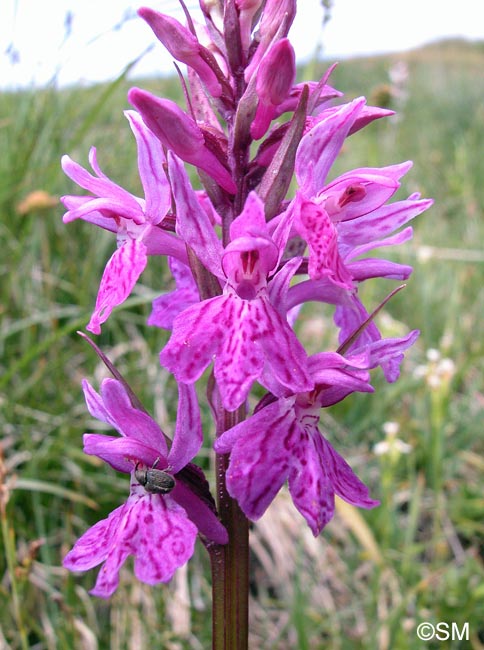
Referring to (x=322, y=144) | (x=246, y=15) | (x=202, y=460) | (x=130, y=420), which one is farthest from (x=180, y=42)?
(x=202, y=460)

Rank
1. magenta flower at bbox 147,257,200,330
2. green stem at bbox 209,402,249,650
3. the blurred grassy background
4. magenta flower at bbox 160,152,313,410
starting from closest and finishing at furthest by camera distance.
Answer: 1. magenta flower at bbox 160,152,313,410
2. green stem at bbox 209,402,249,650
3. magenta flower at bbox 147,257,200,330
4. the blurred grassy background

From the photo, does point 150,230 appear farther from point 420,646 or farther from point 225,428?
point 420,646

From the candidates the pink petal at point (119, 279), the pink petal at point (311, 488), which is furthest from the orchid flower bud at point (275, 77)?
→ the pink petal at point (311, 488)

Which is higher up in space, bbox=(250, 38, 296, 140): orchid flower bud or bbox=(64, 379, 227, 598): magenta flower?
bbox=(250, 38, 296, 140): orchid flower bud

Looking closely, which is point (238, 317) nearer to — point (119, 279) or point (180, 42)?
point (119, 279)

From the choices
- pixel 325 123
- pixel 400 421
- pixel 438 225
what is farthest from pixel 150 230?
pixel 438 225

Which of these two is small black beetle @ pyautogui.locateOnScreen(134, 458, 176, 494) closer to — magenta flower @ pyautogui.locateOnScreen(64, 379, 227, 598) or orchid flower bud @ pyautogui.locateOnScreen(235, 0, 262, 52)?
magenta flower @ pyautogui.locateOnScreen(64, 379, 227, 598)

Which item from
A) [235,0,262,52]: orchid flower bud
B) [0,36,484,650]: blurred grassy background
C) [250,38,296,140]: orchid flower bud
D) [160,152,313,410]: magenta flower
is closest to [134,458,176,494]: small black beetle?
[160,152,313,410]: magenta flower
